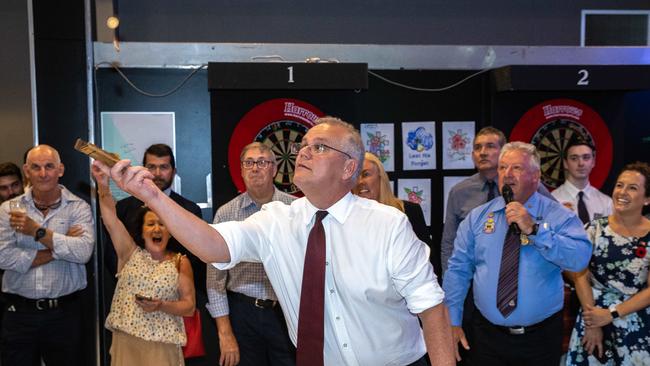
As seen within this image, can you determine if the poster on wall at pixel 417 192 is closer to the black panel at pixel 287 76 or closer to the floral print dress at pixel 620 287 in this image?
the black panel at pixel 287 76

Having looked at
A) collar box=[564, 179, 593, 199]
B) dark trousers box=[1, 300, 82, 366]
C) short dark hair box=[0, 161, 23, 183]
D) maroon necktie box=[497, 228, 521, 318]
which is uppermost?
short dark hair box=[0, 161, 23, 183]

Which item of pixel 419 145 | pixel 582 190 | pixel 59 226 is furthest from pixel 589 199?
pixel 59 226

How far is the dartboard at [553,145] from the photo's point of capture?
5586mm

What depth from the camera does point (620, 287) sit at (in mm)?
3785

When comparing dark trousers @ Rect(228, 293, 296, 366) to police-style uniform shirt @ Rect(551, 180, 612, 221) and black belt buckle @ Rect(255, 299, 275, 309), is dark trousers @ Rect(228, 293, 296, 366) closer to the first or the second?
black belt buckle @ Rect(255, 299, 275, 309)

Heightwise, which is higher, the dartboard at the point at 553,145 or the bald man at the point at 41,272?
the dartboard at the point at 553,145

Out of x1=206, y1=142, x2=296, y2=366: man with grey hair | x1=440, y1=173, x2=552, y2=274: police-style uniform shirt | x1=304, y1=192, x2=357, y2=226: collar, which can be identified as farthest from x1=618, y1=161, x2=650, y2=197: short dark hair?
x1=304, y1=192, x2=357, y2=226: collar

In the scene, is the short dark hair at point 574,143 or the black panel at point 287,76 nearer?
the black panel at point 287,76

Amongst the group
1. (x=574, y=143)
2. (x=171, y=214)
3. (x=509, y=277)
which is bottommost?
(x=509, y=277)

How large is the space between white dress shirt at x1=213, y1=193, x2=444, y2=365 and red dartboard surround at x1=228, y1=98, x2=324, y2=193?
2.68m

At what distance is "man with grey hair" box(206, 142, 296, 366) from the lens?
3879 millimetres

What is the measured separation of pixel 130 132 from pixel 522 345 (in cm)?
333

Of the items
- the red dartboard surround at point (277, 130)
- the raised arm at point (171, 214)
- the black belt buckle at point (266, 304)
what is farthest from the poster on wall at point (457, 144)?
the raised arm at point (171, 214)

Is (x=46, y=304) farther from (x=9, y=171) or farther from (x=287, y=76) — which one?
(x=287, y=76)
